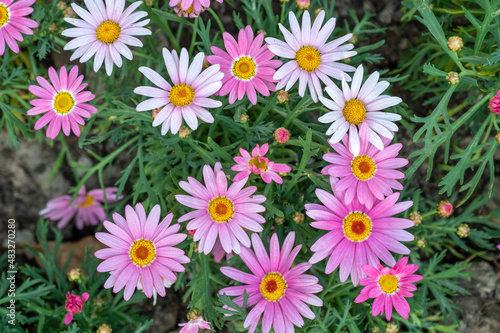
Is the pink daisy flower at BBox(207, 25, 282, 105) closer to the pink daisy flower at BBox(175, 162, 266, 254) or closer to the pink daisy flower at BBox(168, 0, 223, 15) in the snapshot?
the pink daisy flower at BBox(168, 0, 223, 15)

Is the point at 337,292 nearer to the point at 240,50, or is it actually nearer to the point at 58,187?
the point at 240,50

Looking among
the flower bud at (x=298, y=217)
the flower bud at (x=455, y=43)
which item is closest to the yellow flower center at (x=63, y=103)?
the flower bud at (x=298, y=217)

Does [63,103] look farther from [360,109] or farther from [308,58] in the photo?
[360,109]

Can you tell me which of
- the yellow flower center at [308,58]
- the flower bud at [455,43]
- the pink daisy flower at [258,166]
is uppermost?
the flower bud at [455,43]

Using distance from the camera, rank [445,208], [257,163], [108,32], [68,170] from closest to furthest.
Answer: [257,163] → [108,32] → [445,208] → [68,170]

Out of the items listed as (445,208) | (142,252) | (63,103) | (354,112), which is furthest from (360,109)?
(63,103)

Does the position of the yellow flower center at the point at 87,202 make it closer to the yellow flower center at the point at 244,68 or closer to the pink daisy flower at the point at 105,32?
the pink daisy flower at the point at 105,32

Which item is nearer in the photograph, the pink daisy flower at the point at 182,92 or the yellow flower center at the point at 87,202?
the pink daisy flower at the point at 182,92
